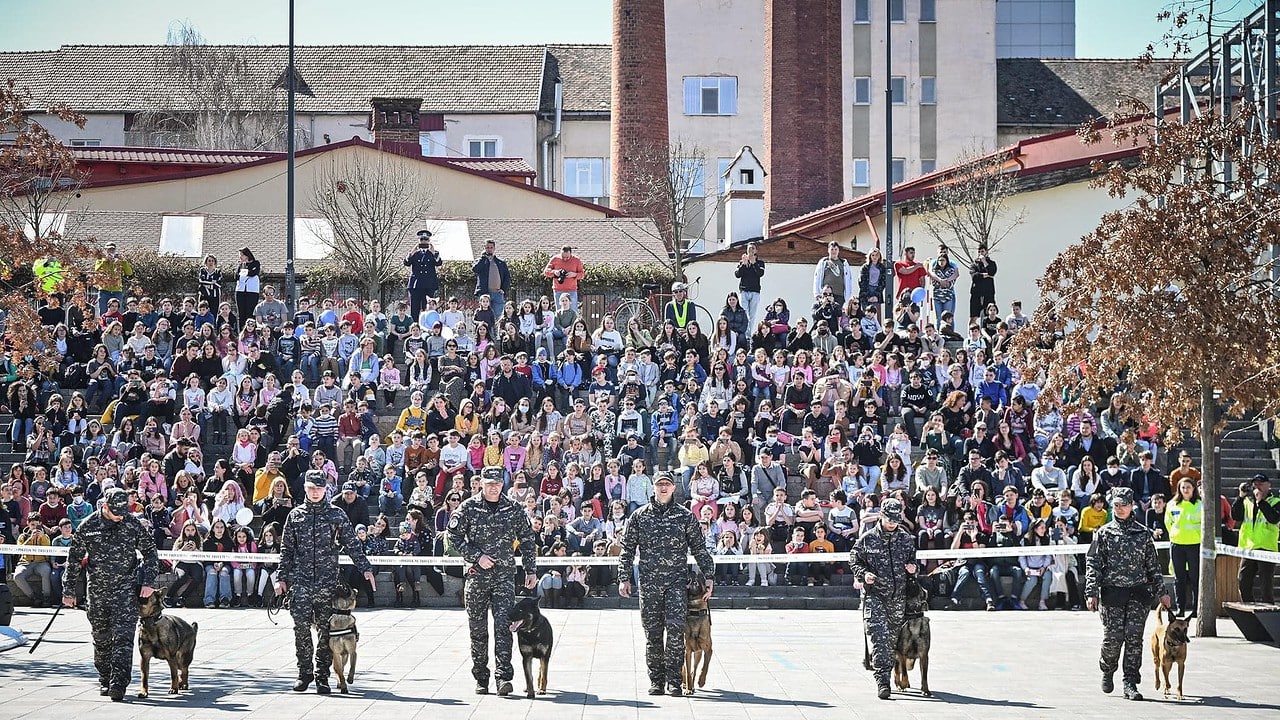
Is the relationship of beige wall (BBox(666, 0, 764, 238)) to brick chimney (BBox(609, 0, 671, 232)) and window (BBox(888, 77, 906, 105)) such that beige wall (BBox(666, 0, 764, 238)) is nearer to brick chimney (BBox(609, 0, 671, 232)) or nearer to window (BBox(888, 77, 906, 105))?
brick chimney (BBox(609, 0, 671, 232))

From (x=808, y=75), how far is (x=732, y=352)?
86.4ft

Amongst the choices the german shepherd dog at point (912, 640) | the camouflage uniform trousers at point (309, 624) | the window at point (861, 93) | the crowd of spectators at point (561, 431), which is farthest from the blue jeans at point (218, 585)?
the window at point (861, 93)

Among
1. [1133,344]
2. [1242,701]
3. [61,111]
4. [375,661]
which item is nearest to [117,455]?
[61,111]

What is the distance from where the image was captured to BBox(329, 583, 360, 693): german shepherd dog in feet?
40.3

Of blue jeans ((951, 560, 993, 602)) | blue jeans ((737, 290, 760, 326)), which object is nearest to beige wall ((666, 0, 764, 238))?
blue jeans ((737, 290, 760, 326))

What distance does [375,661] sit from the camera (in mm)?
14438

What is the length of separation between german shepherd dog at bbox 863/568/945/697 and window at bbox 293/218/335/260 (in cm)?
2752

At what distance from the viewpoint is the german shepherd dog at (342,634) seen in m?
12.3

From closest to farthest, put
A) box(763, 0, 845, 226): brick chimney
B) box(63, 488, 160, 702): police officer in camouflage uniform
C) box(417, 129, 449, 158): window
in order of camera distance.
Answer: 1. box(63, 488, 160, 702): police officer in camouflage uniform
2. box(763, 0, 845, 226): brick chimney
3. box(417, 129, 449, 158): window

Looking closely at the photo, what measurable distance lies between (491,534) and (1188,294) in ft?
24.7

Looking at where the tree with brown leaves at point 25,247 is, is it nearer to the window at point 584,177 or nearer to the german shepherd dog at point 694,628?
the german shepherd dog at point 694,628

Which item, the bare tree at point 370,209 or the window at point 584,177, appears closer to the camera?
the bare tree at point 370,209

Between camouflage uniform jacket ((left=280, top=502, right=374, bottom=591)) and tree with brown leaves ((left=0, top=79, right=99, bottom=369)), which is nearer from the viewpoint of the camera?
camouflage uniform jacket ((left=280, top=502, right=374, bottom=591))

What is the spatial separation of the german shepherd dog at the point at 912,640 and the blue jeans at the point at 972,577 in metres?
7.66
